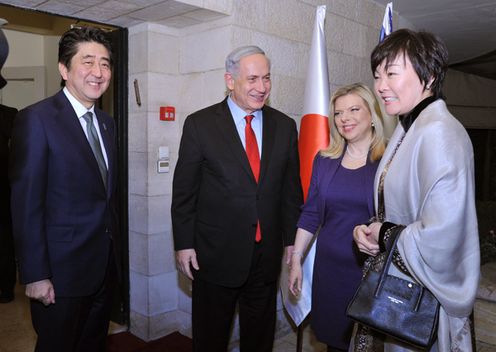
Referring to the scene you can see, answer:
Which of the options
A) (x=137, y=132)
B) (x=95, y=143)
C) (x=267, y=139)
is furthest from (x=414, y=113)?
(x=137, y=132)

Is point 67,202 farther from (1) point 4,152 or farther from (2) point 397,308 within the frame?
(1) point 4,152

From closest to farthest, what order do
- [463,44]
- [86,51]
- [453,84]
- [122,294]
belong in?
[86,51] → [122,294] → [463,44] → [453,84]

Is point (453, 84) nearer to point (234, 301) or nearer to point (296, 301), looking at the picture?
point (296, 301)

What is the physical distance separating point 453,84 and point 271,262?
4.69 metres

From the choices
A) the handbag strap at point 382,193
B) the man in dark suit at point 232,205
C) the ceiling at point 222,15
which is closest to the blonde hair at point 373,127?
the man in dark suit at point 232,205

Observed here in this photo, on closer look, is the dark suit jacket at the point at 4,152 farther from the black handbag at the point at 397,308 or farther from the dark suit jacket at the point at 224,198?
the black handbag at the point at 397,308

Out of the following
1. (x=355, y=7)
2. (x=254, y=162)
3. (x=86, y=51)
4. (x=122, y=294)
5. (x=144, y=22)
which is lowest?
(x=122, y=294)

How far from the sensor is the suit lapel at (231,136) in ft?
6.04

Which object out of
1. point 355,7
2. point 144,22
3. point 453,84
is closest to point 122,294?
point 144,22

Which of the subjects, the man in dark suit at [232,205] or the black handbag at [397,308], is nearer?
the black handbag at [397,308]

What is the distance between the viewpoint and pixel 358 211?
5.65ft

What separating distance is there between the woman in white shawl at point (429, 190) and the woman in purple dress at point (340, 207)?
1.51 ft

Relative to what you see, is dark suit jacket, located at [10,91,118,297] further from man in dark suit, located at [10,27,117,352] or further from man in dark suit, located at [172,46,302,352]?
man in dark suit, located at [172,46,302,352]

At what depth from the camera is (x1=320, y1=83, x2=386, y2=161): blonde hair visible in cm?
180
